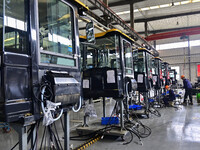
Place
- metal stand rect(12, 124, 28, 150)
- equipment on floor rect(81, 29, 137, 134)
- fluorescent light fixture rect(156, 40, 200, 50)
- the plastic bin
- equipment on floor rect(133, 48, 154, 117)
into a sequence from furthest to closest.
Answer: fluorescent light fixture rect(156, 40, 200, 50) < equipment on floor rect(133, 48, 154, 117) < the plastic bin < equipment on floor rect(81, 29, 137, 134) < metal stand rect(12, 124, 28, 150)

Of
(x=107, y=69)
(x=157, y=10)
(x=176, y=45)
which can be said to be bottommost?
(x=107, y=69)

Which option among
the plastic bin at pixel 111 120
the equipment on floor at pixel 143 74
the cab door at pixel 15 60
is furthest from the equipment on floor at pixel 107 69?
the cab door at pixel 15 60

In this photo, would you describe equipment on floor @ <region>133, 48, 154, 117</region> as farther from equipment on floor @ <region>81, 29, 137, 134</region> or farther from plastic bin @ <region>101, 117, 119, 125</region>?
plastic bin @ <region>101, 117, 119, 125</region>

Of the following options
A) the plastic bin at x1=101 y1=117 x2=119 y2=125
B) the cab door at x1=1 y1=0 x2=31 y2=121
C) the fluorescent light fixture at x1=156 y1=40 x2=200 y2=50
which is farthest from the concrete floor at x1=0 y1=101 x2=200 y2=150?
the fluorescent light fixture at x1=156 y1=40 x2=200 y2=50

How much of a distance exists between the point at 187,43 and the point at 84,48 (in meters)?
19.2

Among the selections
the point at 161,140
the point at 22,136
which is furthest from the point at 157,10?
the point at 22,136

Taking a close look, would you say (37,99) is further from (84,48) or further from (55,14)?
(84,48)

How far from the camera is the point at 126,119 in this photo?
497 cm

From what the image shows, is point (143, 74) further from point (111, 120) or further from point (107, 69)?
point (107, 69)

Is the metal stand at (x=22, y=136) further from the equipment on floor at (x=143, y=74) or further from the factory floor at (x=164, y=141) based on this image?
the equipment on floor at (x=143, y=74)

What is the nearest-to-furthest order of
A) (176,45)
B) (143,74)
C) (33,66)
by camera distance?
(33,66) → (143,74) → (176,45)

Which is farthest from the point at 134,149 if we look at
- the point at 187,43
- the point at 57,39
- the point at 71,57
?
the point at 187,43

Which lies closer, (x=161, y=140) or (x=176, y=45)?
(x=161, y=140)

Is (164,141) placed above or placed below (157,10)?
below
